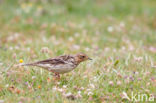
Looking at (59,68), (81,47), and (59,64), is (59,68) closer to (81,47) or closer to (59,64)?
(59,64)

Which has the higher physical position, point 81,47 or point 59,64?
point 59,64

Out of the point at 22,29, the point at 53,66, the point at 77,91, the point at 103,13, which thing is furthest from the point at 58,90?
the point at 103,13

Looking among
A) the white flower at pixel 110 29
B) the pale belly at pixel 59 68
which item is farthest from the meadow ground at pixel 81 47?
the pale belly at pixel 59 68

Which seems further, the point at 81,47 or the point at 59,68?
the point at 81,47

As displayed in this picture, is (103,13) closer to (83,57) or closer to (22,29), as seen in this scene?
(22,29)

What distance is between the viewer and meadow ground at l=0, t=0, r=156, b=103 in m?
6.12

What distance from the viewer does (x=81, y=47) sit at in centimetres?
1091

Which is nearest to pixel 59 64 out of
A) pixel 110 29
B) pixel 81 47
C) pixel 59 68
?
pixel 59 68

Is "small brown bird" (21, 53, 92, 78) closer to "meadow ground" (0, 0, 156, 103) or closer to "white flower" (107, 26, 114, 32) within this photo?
"meadow ground" (0, 0, 156, 103)

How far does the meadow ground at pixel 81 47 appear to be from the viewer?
6.12 meters

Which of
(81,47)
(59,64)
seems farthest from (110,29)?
(59,64)

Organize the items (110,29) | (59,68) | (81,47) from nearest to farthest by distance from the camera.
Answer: (59,68)
(81,47)
(110,29)

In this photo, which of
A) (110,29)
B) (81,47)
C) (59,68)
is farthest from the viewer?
(110,29)

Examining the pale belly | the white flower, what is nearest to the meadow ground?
the white flower
